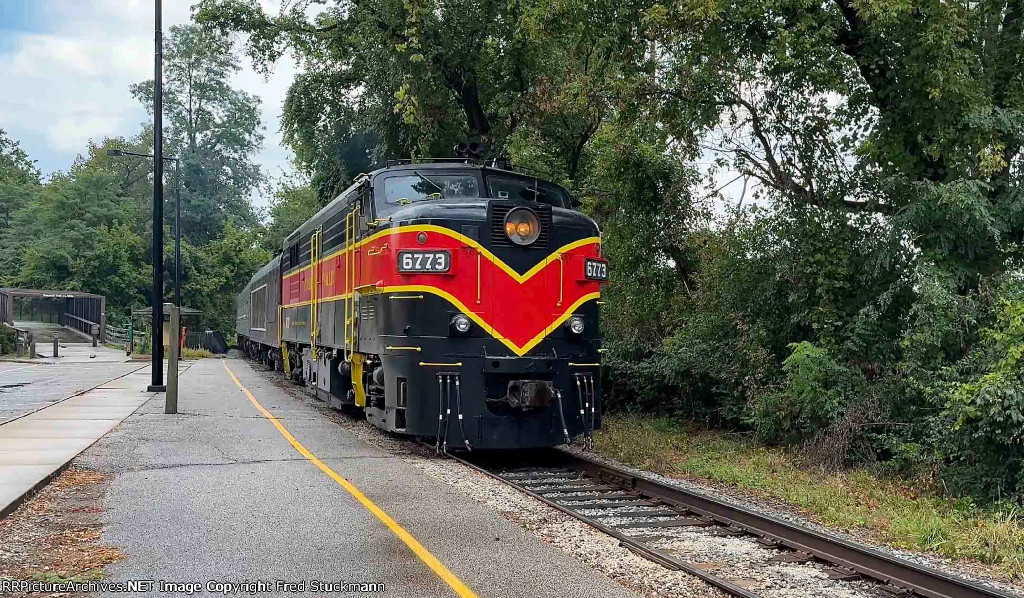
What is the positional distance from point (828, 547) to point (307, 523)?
4.07m

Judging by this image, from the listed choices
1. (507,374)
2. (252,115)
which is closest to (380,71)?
(507,374)

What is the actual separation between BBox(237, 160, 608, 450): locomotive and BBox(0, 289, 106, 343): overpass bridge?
138ft

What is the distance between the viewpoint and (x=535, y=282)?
10898mm

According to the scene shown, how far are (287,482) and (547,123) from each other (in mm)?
11872

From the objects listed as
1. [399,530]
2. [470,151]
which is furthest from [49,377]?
[399,530]

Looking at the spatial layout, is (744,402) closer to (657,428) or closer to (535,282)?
(657,428)

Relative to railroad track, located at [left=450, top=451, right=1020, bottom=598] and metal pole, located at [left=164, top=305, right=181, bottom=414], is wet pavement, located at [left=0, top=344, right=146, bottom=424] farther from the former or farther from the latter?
railroad track, located at [left=450, top=451, right=1020, bottom=598]

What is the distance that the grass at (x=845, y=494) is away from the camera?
7.18 meters

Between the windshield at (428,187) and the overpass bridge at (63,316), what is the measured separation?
42.0 meters

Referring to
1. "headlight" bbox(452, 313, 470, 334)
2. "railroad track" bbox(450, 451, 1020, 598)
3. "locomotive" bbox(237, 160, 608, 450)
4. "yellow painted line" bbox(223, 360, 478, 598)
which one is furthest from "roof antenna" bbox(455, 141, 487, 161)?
"yellow painted line" bbox(223, 360, 478, 598)

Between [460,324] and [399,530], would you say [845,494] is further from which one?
[399,530]

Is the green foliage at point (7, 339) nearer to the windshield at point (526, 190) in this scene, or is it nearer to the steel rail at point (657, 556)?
the windshield at point (526, 190)

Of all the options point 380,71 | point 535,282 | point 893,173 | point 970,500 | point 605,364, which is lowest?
point 970,500

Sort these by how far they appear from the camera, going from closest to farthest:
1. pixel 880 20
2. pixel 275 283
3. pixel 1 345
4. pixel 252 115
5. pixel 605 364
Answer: pixel 880 20, pixel 605 364, pixel 275 283, pixel 1 345, pixel 252 115
